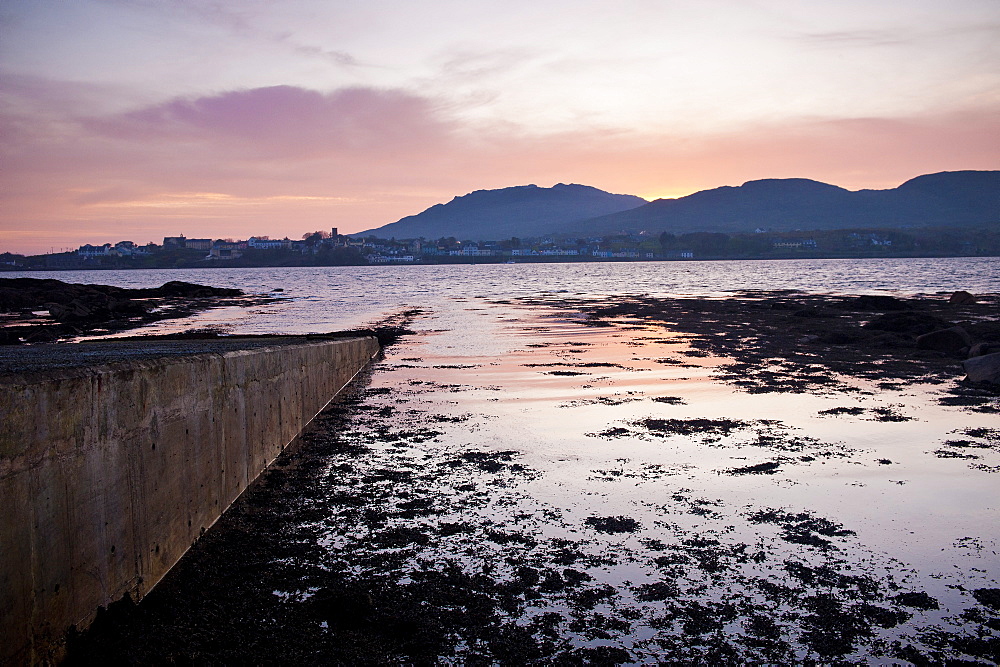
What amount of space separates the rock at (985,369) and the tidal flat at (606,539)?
0.70 meters

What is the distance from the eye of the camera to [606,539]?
5.87m

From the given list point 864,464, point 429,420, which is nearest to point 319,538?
point 429,420

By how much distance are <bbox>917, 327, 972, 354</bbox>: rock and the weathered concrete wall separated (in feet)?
55.6

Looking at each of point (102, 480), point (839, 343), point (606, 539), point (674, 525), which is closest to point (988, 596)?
point (674, 525)

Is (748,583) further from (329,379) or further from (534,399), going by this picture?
(329,379)

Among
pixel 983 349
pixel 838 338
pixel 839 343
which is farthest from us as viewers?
pixel 838 338

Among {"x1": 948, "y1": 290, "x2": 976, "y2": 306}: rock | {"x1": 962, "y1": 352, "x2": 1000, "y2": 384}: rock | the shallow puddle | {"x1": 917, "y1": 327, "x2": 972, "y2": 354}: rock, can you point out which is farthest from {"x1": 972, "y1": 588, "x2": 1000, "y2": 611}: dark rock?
{"x1": 948, "y1": 290, "x2": 976, "y2": 306}: rock

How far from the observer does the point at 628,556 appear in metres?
5.52

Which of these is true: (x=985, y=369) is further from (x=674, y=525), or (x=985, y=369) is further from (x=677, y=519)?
(x=674, y=525)

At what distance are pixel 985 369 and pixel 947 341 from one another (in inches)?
206

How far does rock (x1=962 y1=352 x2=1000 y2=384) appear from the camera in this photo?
510 inches

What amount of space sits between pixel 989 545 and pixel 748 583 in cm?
221

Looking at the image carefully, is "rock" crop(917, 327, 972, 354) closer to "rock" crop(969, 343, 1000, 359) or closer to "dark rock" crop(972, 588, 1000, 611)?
"rock" crop(969, 343, 1000, 359)

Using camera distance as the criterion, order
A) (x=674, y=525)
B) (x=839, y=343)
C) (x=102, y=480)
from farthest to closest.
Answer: (x=839, y=343)
(x=674, y=525)
(x=102, y=480)
